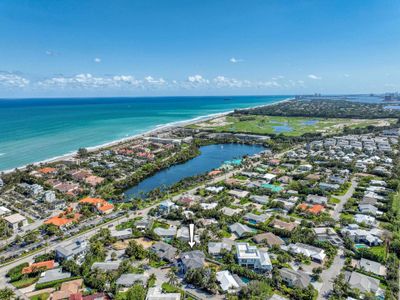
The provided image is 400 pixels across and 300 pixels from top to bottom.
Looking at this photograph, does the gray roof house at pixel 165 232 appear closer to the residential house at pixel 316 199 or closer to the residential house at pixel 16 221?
the residential house at pixel 16 221

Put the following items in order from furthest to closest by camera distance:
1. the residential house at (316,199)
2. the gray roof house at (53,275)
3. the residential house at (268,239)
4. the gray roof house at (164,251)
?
the residential house at (316,199) → the residential house at (268,239) → the gray roof house at (164,251) → the gray roof house at (53,275)

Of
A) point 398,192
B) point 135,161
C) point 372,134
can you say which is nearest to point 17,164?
point 135,161

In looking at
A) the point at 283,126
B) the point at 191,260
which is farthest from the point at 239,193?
the point at 283,126

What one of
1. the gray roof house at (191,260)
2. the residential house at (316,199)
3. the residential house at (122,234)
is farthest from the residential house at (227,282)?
the residential house at (316,199)

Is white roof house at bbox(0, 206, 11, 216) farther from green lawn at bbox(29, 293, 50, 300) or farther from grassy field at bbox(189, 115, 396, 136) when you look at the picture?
grassy field at bbox(189, 115, 396, 136)

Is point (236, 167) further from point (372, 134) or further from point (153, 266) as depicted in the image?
point (372, 134)

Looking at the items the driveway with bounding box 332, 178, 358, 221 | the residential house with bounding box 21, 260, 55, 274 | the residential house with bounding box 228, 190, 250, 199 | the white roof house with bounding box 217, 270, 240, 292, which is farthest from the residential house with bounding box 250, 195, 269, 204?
the residential house with bounding box 21, 260, 55, 274

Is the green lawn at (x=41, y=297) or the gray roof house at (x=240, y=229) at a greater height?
the gray roof house at (x=240, y=229)

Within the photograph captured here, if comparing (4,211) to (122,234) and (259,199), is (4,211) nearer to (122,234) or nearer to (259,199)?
(122,234)
